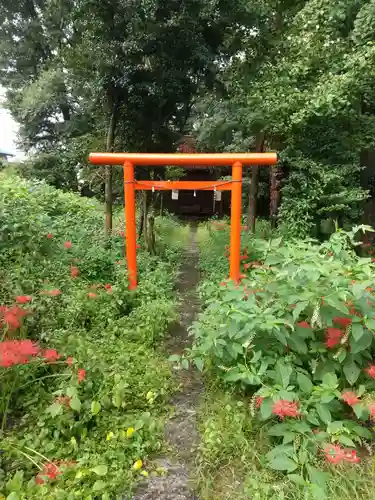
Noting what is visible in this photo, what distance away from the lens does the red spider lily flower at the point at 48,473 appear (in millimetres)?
1935

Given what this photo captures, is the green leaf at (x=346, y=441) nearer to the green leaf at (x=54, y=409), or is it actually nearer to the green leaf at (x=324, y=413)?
the green leaf at (x=324, y=413)

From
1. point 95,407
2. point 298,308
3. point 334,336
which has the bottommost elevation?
point 95,407

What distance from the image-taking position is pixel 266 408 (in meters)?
2.13

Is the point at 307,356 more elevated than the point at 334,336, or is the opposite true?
the point at 334,336

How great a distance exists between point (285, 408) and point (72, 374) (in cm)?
154

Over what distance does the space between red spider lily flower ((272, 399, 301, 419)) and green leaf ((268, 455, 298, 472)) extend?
228mm

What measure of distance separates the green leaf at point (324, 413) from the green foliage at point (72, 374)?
3.52ft

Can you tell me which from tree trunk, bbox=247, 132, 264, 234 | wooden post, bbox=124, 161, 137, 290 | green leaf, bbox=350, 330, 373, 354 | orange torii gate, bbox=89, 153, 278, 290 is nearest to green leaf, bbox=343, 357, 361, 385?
green leaf, bbox=350, 330, 373, 354

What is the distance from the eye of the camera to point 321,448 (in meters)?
2.02

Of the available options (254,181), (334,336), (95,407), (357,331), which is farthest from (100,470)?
(254,181)

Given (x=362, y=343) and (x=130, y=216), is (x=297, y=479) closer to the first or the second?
(x=362, y=343)

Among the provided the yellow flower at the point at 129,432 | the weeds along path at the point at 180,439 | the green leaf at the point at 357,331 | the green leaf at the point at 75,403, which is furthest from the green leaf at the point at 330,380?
the green leaf at the point at 75,403

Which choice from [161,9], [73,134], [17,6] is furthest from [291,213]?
[17,6]

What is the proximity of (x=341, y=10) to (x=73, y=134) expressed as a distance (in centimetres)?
1385
